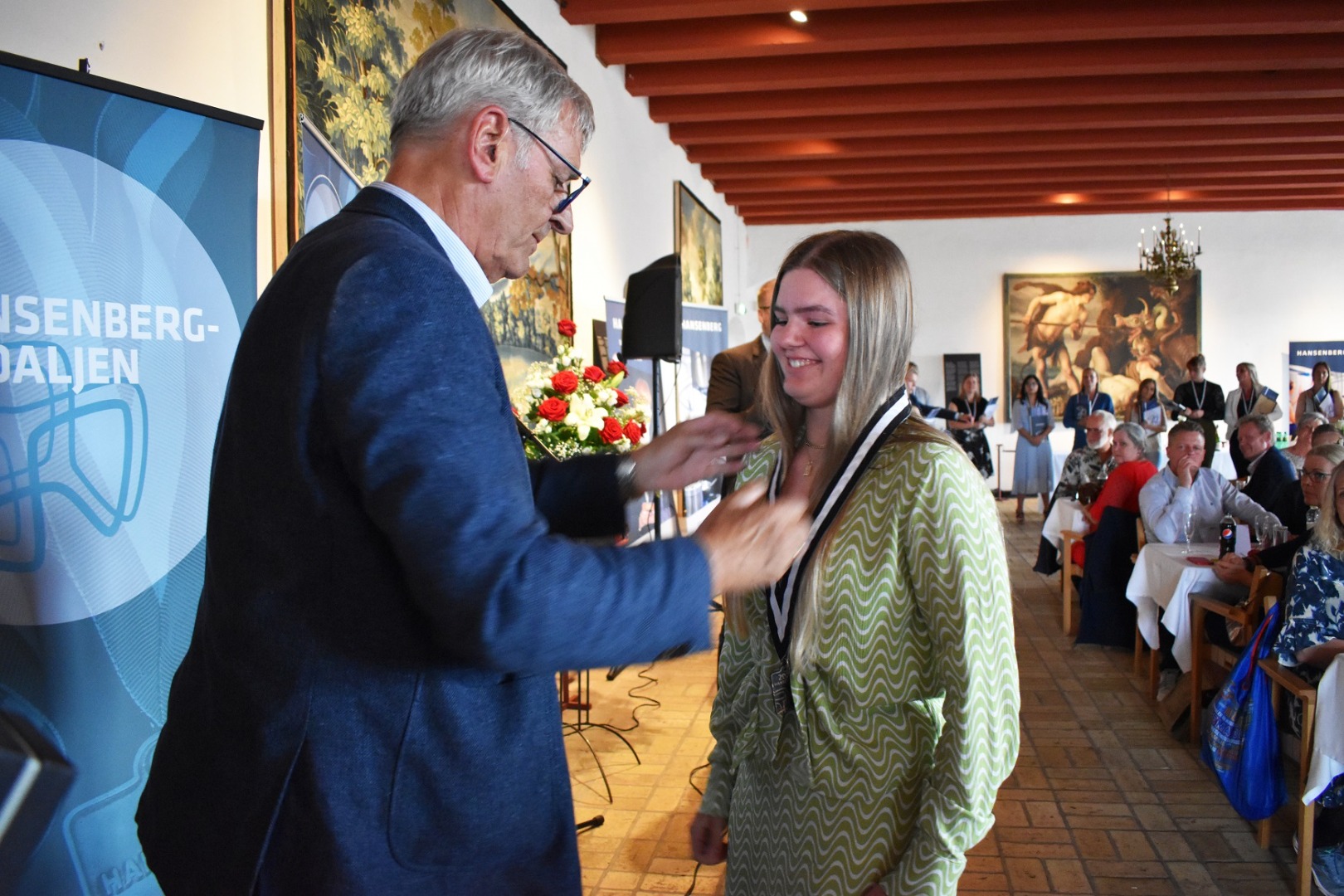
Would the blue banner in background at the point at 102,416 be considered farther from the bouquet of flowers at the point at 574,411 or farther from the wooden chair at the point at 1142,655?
the wooden chair at the point at 1142,655

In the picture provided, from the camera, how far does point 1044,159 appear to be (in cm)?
1023

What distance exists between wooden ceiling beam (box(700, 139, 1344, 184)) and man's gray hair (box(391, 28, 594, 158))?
30.3ft

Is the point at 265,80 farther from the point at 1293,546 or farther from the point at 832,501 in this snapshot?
the point at 1293,546

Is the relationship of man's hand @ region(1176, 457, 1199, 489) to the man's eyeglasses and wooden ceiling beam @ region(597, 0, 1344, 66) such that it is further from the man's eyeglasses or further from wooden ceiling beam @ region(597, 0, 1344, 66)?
the man's eyeglasses

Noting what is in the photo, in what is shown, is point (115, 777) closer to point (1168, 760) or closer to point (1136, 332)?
point (1168, 760)

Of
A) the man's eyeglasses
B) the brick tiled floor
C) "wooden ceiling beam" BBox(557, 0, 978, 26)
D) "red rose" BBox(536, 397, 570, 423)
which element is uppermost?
"wooden ceiling beam" BBox(557, 0, 978, 26)

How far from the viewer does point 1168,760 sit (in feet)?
14.7

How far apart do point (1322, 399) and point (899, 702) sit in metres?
11.9

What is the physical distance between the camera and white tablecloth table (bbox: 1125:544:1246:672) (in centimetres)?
471

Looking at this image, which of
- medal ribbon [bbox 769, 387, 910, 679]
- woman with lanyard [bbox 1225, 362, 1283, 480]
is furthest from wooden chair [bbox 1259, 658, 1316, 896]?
woman with lanyard [bbox 1225, 362, 1283, 480]

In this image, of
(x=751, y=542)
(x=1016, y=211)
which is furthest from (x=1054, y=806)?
(x=1016, y=211)

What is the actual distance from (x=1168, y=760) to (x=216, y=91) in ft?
14.9

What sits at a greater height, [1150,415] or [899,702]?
[1150,415]

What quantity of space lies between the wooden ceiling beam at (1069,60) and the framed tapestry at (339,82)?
11.2 ft
